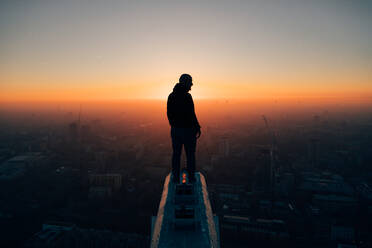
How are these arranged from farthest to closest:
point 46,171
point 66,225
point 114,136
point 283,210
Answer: point 114,136 → point 46,171 → point 283,210 → point 66,225

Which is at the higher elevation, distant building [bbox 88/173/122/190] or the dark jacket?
the dark jacket

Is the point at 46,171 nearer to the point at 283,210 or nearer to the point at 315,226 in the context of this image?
the point at 283,210

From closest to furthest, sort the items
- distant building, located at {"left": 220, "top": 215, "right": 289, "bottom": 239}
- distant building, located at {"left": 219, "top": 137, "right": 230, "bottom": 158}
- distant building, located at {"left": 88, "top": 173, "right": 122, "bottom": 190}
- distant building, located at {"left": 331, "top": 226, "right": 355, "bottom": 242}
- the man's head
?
1. the man's head
2. distant building, located at {"left": 331, "top": 226, "right": 355, "bottom": 242}
3. distant building, located at {"left": 220, "top": 215, "right": 289, "bottom": 239}
4. distant building, located at {"left": 88, "top": 173, "right": 122, "bottom": 190}
5. distant building, located at {"left": 219, "top": 137, "right": 230, "bottom": 158}

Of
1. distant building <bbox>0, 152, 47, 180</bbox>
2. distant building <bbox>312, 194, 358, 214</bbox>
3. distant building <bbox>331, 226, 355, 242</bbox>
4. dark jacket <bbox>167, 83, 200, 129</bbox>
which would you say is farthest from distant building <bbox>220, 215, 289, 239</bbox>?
distant building <bbox>0, 152, 47, 180</bbox>

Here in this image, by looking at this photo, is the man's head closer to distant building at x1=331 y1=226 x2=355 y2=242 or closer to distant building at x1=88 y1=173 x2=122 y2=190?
distant building at x1=331 y1=226 x2=355 y2=242

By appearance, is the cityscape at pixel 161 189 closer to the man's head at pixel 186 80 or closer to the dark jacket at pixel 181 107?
the dark jacket at pixel 181 107

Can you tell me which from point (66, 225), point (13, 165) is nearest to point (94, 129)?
point (13, 165)

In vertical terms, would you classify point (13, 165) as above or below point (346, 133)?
below

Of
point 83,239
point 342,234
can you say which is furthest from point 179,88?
point 342,234
